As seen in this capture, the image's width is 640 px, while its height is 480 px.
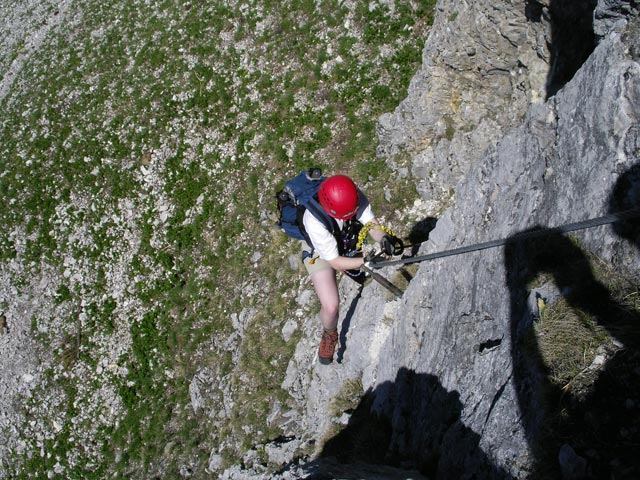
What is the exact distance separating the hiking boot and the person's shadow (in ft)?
16.3

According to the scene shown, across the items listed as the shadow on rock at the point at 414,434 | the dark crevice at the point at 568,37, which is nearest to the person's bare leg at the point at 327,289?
the shadow on rock at the point at 414,434

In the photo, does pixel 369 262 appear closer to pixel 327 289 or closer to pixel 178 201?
pixel 327 289

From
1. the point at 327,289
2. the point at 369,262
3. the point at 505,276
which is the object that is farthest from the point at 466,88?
the point at 505,276

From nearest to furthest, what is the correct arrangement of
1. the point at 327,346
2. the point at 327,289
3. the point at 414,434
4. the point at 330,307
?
1. the point at 414,434
2. the point at 327,289
3. the point at 330,307
4. the point at 327,346

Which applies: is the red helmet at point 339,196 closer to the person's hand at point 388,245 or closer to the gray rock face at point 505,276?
the person's hand at point 388,245

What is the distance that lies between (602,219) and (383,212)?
28.5 ft

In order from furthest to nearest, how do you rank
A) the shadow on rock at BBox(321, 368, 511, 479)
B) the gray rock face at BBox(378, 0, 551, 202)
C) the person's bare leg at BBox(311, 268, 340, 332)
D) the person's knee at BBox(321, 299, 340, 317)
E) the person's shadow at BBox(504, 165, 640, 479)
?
the gray rock face at BBox(378, 0, 551, 202) → the person's knee at BBox(321, 299, 340, 317) → the person's bare leg at BBox(311, 268, 340, 332) → the shadow on rock at BBox(321, 368, 511, 479) → the person's shadow at BBox(504, 165, 640, 479)

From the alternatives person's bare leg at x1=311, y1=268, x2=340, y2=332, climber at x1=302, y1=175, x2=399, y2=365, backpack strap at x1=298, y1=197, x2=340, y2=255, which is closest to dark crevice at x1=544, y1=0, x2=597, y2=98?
climber at x1=302, y1=175, x2=399, y2=365

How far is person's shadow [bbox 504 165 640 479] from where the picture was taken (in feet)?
12.6

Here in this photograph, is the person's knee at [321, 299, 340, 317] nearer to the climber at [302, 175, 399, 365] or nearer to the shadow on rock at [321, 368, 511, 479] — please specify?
the climber at [302, 175, 399, 365]

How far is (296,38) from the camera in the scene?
1744 centimetres

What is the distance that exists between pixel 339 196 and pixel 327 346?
3792 mm

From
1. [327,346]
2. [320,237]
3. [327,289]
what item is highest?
[320,237]

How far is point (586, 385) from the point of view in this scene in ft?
13.7
